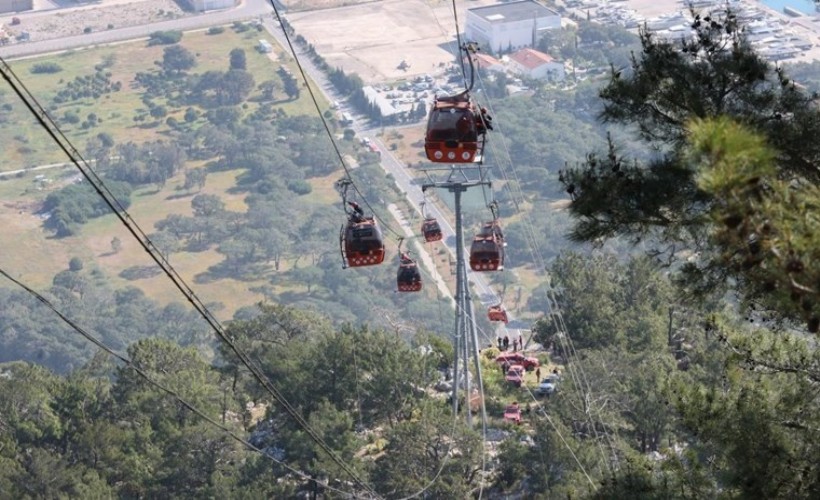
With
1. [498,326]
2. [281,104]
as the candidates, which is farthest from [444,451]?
[281,104]

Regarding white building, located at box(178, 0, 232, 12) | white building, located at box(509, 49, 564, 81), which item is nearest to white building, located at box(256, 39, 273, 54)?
white building, located at box(178, 0, 232, 12)

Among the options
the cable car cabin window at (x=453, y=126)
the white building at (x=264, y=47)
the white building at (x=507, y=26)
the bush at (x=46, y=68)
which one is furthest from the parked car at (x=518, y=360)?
the bush at (x=46, y=68)

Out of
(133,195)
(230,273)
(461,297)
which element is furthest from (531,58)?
(461,297)

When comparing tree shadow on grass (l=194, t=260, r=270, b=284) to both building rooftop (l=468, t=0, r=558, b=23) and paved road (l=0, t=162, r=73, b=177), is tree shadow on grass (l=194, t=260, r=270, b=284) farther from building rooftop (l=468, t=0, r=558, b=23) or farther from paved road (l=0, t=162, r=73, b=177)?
building rooftop (l=468, t=0, r=558, b=23)

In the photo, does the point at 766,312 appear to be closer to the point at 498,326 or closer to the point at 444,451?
the point at 444,451

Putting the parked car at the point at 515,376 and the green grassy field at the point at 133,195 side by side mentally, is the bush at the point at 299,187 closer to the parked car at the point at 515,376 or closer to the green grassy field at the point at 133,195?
the green grassy field at the point at 133,195

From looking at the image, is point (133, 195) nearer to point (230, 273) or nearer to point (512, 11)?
point (230, 273)
